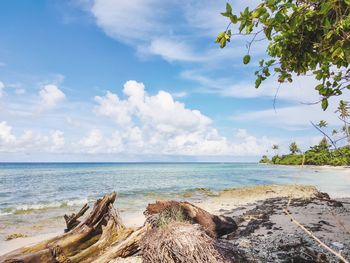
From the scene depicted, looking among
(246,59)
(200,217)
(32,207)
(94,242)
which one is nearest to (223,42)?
Answer: (246,59)

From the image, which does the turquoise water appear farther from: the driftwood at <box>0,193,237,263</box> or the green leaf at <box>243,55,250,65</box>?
the driftwood at <box>0,193,237,263</box>

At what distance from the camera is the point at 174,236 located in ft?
17.4

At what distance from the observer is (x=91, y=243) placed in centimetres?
654

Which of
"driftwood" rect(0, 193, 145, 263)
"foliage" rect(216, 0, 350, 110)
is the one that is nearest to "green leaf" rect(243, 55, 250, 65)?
"foliage" rect(216, 0, 350, 110)

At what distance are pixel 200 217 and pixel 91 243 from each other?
A: 2.70 metres

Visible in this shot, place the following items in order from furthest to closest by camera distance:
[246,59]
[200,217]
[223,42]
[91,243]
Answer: [200,217]
[91,243]
[246,59]
[223,42]

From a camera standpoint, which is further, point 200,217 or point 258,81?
point 200,217

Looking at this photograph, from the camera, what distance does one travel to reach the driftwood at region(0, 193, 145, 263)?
19.2ft

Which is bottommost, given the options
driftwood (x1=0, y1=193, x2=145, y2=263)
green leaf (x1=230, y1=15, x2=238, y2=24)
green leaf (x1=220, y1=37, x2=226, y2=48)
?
driftwood (x1=0, y1=193, x2=145, y2=263)

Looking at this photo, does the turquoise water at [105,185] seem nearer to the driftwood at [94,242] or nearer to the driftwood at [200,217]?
the driftwood at [200,217]

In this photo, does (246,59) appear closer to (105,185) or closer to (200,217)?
(200,217)

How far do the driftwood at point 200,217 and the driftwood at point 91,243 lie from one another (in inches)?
32.2

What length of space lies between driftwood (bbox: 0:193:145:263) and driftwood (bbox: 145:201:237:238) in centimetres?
82

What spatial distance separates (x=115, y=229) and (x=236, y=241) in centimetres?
281
